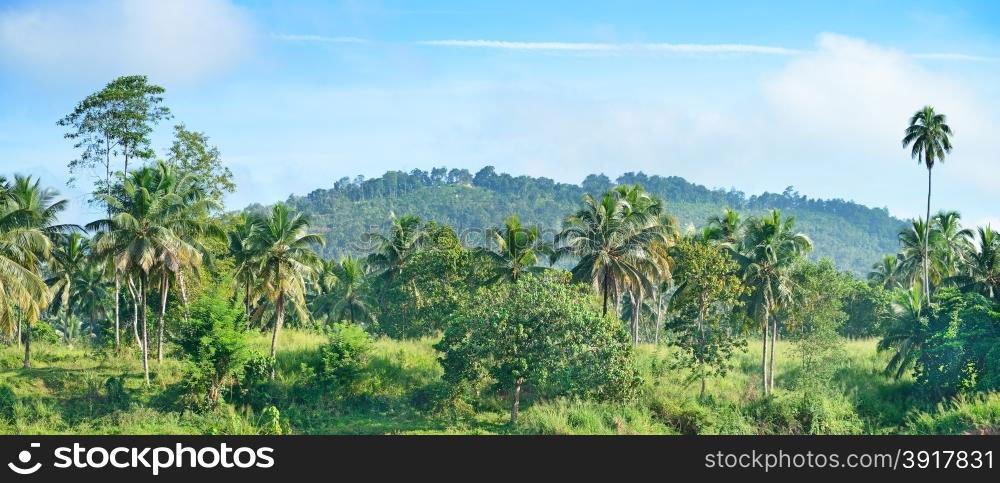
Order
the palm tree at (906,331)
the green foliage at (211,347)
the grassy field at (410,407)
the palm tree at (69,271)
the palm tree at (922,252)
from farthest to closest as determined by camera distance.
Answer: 1. the palm tree at (922,252)
2. the palm tree at (69,271)
3. the palm tree at (906,331)
4. the green foliage at (211,347)
5. the grassy field at (410,407)

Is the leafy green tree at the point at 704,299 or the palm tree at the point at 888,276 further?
the palm tree at the point at 888,276

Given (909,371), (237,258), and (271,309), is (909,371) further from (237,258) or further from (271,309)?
(271,309)

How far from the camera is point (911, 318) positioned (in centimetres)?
4397

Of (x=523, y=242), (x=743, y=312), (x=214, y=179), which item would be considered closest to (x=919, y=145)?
(x=743, y=312)

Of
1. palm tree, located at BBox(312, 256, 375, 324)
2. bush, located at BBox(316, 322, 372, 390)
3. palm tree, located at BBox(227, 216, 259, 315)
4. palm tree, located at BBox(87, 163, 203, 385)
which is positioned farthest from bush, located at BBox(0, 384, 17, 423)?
palm tree, located at BBox(312, 256, 375, 324)

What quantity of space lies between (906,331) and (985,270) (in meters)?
4.94

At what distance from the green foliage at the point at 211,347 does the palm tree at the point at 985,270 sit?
3556 centimetres

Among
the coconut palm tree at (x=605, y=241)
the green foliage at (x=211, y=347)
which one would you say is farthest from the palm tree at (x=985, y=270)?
the green foliage at (x=211, y=347)

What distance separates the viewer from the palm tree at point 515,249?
160 ft

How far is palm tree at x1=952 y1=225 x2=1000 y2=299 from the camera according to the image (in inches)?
1714

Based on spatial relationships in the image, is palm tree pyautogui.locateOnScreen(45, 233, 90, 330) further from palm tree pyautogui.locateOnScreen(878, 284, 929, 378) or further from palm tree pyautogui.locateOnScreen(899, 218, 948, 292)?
palm tree pyautogui.locateOnScreen(899, 218, 948, 292)

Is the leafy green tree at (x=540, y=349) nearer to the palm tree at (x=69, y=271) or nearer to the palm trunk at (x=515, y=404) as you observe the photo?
the palm trunk at (x=515, y=404)

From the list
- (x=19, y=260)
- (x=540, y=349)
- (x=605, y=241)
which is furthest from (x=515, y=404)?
(x=19, y=260)

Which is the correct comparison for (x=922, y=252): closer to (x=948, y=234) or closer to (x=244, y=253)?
(x=948, y=234)
